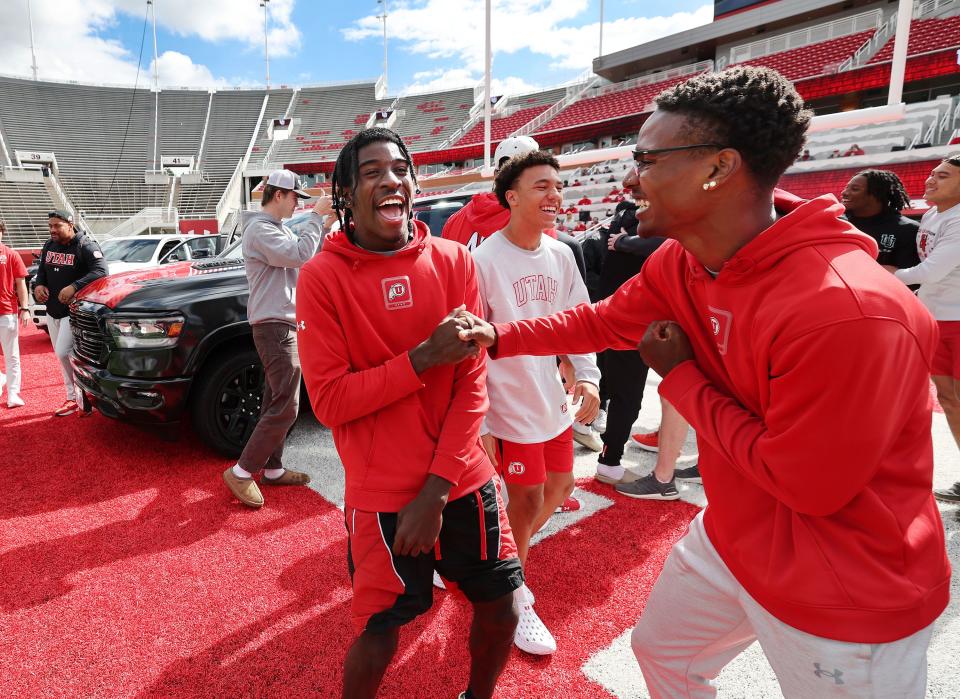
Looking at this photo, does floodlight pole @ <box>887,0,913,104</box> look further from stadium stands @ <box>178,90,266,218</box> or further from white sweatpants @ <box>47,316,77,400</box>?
stadium stands @ <box>178,90,266,218</box>

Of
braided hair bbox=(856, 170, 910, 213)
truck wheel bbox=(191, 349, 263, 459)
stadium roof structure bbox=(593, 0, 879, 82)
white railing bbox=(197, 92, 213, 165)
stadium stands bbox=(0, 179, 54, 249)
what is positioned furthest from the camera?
white railing bbox=(197, 92, 213, 165)

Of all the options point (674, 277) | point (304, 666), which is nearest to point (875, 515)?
point (674, 277)

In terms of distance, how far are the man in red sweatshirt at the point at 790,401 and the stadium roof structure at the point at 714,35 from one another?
32991 mm

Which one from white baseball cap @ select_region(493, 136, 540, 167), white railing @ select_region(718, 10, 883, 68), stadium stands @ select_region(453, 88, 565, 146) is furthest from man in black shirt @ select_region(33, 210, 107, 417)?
stadium stands @ select_region(453, 88, 565, 146)

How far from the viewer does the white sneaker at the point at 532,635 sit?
2.25 metres

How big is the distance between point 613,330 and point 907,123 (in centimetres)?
2239

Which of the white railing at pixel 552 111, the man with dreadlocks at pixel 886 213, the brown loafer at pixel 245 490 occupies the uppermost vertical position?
the white railing at pixel 552 111

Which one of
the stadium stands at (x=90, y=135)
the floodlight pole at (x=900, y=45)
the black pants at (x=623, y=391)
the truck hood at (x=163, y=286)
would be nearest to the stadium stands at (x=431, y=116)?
the stadium stands at (x=90, y=135)

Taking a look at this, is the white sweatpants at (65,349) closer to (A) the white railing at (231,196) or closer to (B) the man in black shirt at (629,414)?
(B) the man in black shirt at (629,414)

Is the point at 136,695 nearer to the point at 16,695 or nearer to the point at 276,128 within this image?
the point at 16,695

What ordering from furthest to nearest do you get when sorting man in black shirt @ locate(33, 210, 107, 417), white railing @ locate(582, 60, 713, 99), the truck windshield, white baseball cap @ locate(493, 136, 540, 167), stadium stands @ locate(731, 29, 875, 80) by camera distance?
white railing @ locate(582, 60, 713, 99), stadium stands @ locate(731, 29, 875, 80), the truck windshield, man in black shirt @ locate(33, 210, 107, 417), white baseball cap @ locate(493, 136, 540, 167)

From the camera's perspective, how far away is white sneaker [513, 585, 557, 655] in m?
2.25

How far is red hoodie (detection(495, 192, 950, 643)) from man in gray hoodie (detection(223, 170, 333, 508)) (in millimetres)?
2918

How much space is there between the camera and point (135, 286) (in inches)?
167
